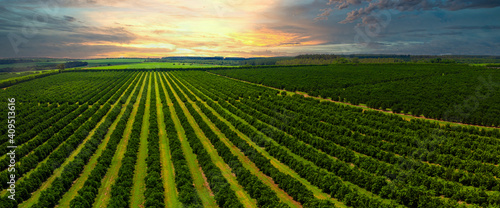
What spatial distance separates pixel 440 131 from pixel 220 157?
36298mm

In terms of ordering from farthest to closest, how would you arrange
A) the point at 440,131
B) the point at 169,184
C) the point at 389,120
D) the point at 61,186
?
the point at 389,120
the point at 440,131
the point at 169,184
the point at 61,186

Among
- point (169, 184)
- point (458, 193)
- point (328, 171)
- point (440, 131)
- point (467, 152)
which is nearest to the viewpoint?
point (458, 193)

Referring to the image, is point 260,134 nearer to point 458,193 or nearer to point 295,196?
point 295,196

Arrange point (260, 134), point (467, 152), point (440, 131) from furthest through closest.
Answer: point (260, 134)
point (440, 131)
point (467, 152)

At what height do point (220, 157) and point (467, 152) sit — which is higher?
point (467, 152)

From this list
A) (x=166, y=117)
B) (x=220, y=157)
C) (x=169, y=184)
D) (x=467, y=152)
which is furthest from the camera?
(x=166, y=117)

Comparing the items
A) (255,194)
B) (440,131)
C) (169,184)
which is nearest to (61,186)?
(169,184)

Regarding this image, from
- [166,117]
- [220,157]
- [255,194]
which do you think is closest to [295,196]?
[255,194]

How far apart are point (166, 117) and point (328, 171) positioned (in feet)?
122

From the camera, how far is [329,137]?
39125 mm

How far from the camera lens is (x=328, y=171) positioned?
29.2 m

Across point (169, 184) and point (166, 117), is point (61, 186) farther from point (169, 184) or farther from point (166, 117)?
point (166, 117)

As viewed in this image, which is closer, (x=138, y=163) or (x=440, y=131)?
(x=138, y=163)

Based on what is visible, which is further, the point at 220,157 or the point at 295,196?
the point at 220,157
